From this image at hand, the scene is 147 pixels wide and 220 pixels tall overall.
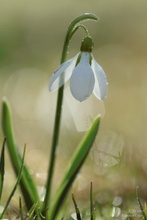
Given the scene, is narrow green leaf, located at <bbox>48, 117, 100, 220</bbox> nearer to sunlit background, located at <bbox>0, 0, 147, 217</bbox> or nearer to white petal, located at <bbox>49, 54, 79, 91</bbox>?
sunlit background, located at <bbox>0, 0, 147, 217</bbox>

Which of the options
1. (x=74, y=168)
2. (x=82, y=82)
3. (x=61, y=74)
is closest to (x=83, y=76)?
(x=82, y=82)

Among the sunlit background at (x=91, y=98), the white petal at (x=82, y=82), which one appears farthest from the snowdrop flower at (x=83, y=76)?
A: the sunlit background at (x=91, y=98)

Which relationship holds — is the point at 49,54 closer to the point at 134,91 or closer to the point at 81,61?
the point at 134,91

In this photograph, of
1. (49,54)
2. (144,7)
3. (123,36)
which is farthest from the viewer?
(144,7)

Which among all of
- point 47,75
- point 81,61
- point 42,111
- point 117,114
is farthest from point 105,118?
point 81,61

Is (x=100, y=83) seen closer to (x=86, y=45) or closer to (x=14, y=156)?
(x=86, y=45)

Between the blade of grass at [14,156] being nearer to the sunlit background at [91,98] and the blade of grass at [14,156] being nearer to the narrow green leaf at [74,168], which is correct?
the narrow green leaf at [74,168]
